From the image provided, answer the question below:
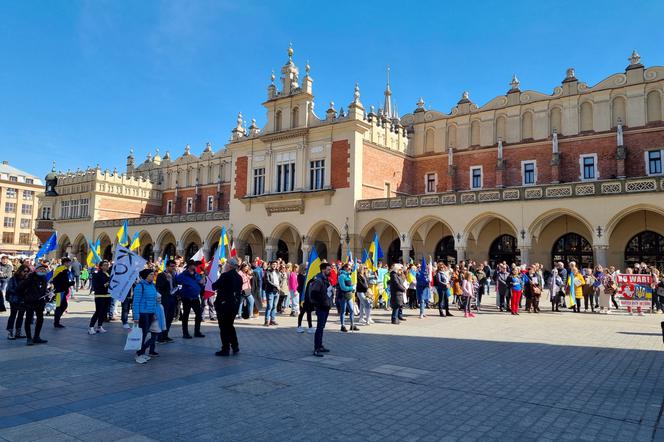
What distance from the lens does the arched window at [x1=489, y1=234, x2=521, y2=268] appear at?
30.0m

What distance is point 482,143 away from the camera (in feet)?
112

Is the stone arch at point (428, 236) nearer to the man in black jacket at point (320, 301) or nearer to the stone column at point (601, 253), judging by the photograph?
the stone column at point (601, 253)

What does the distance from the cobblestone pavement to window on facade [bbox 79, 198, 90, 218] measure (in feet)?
141

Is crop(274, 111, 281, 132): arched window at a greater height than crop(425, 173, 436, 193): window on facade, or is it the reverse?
crop(274, 111, 281, 132): arched window

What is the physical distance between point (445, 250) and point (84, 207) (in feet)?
125

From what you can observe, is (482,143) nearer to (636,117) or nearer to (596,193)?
(636,117)

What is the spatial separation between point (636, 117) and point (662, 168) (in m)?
3.37

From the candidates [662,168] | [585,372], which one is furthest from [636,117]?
[585,372]

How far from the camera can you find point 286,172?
3534 cm

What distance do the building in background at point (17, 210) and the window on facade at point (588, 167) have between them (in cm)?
8100

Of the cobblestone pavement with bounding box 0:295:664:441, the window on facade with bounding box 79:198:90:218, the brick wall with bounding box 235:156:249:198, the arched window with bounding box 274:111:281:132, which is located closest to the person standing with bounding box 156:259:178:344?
the cobblestone pavement with bounding box 0:295:664:441

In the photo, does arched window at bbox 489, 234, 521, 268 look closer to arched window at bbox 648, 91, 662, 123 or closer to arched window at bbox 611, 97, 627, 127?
arched window at bbox 611, 97, 627, 127

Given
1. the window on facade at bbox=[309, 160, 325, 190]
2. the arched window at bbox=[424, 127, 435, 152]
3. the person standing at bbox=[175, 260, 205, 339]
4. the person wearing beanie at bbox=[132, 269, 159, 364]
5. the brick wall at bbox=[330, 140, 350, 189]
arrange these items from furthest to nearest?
1. the arched window at bbox=[424, 127, 435, 152]
2. the window on facade at bbox=[309, 160, 325, 190]
3. the brick wall at bbox=[330, 140, 350, 189]
4. the person standing at bbox=[175, 260, 205, 339]
5. the person wearing beanie at bbox=[132, 269, 159, 364]

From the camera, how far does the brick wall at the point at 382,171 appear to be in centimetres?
3250
